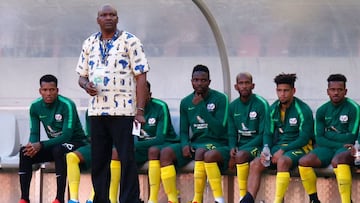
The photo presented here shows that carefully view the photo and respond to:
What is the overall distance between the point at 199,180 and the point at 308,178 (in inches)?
39.0

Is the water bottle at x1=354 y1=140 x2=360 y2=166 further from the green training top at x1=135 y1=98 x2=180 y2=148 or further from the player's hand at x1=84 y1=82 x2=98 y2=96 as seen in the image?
the player's hand at x1=84 y1=82 x2=98 y2=96

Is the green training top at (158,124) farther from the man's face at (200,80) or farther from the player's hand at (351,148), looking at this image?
the player's hand at (351,148)

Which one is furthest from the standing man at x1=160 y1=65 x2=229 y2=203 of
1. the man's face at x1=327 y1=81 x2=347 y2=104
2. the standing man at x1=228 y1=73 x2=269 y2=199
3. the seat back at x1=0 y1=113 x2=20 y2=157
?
the seat back at x1=0 y1=113 x2=20 y2=157

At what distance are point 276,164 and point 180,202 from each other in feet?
3.74

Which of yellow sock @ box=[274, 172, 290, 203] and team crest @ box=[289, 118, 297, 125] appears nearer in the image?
yellow sock @ box=[274, 172, 290, 203]

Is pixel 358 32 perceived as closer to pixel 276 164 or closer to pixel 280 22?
pixel 280 22

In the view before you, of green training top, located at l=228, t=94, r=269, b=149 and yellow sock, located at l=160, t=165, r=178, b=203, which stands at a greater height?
green training top, located at l=228, t=94, r=269, b=149

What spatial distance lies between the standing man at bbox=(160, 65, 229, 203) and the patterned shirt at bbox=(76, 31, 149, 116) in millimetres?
1998

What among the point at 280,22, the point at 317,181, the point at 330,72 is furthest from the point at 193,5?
the point at 317,181

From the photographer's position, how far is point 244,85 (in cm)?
847

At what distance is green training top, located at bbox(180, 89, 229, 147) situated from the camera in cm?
852

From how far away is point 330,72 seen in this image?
8922 millimetres

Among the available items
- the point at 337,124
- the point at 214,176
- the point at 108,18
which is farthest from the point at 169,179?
the point at 108,18

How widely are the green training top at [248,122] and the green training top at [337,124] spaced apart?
51 cm
